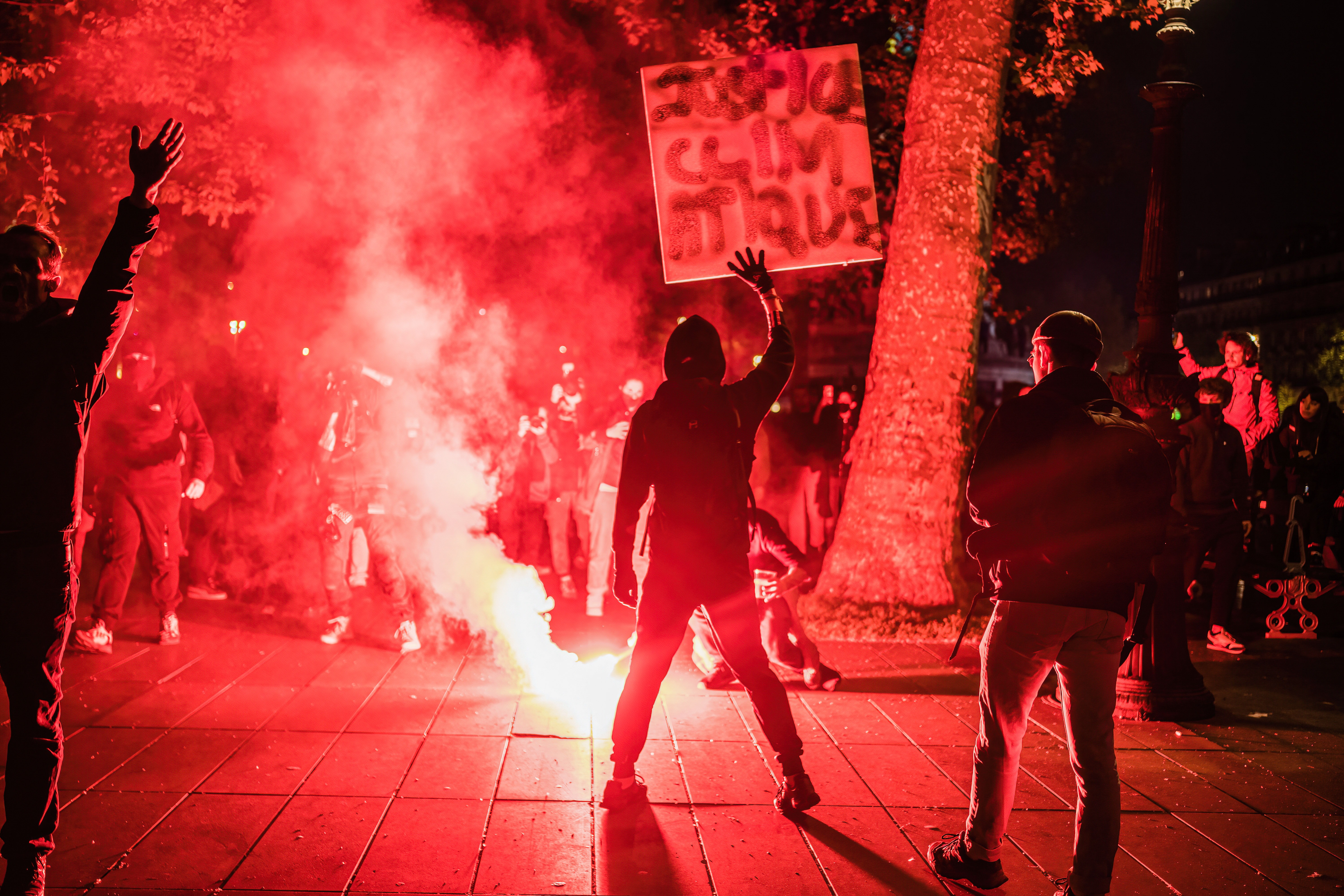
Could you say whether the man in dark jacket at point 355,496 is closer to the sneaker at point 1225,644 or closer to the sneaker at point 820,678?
the sneaker at point 820,678

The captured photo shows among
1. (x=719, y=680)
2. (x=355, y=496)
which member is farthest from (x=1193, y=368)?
(x=355, y=496)

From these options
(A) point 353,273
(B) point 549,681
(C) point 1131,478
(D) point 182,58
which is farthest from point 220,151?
(C) point 1131,478

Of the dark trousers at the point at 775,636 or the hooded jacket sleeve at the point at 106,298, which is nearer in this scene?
the hooded jacket sleeve at the point at 106,298

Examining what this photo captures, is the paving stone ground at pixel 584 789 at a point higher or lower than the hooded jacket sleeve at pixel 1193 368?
lower

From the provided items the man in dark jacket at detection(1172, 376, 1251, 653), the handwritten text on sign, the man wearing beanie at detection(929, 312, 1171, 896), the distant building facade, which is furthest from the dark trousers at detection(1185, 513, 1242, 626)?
the distant building facade

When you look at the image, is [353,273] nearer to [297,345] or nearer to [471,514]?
[297,345]

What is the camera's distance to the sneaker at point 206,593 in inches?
343

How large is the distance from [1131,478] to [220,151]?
9.41 metres

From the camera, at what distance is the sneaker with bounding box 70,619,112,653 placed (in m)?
6.58

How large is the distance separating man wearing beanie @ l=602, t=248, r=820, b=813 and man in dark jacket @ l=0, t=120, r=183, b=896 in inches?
76.8

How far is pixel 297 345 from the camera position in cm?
1097

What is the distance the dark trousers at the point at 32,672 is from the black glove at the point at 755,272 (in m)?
2.90

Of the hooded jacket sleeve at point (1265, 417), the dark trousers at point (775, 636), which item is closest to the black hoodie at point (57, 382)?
the dark trousers at point (775, 636)

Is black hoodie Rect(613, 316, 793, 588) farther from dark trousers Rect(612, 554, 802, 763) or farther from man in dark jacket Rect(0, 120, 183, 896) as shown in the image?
man in dark jacket Rect(0, 120, 183, 896)
